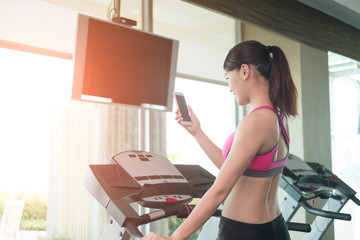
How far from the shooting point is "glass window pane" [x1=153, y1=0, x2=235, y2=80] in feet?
12.1

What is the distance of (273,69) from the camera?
1.55m

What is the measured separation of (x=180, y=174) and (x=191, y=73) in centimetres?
202

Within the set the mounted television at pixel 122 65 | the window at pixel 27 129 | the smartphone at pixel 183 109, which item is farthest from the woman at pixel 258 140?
the window at pixel 27 129

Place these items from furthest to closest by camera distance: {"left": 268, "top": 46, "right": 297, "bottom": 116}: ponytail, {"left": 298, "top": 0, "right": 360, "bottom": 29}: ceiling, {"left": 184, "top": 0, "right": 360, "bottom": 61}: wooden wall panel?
{"left": 298, "top": 0, "right": 360, "bottom": 29}: ceiling < {"left": 184, "top": 0, "right": 360, "bottom": 61}: wooden wall panel < {"left": 268, "top": 46, "right": 297, "bottom": 116}: ponytail

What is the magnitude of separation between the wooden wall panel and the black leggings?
2.05 meters

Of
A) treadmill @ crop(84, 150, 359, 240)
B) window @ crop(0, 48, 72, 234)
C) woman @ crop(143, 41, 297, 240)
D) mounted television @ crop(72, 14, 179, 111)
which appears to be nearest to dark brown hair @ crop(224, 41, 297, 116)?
woman @ crop(143, 41, 297, 240)

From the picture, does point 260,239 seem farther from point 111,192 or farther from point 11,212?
point 11,212

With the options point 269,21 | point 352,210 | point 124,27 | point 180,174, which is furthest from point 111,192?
point 352,210

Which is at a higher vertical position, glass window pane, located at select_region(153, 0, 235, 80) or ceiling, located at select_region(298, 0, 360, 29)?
ceiling, located at select_region(298, 0, 360, 29)

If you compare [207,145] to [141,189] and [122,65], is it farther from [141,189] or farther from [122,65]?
[122,65]

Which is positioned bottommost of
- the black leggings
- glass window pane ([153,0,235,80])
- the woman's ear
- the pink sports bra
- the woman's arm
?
the black leggings

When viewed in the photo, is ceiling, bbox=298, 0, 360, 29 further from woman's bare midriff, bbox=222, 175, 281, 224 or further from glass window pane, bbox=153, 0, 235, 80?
woman's bare midriff, bbox=222, 175, 281, 224

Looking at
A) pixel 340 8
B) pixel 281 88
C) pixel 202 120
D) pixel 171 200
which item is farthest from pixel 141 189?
pixel 340 8

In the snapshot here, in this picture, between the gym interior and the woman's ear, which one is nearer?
the woman's ear
